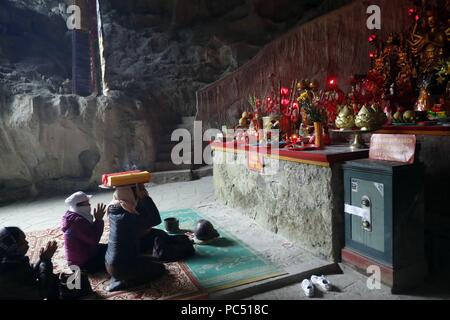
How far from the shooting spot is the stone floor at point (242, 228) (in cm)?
284

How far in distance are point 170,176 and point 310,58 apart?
4803mm

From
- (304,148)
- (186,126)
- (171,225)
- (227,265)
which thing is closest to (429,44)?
(304,148)

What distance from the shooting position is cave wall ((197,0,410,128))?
7027mm

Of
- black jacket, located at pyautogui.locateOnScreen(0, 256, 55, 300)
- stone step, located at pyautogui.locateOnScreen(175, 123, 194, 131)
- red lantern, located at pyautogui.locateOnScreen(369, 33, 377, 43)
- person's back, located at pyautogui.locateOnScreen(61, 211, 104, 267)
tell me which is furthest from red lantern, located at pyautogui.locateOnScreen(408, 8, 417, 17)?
black jacket, located at pyautogui.locateOnScreen(0, 256, 55, 300)

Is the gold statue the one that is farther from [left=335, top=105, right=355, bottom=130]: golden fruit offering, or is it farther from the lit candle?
the lit candle

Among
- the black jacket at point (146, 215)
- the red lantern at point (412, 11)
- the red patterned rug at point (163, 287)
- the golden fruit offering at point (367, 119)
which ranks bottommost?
the red patterned rug at point (163, 287)

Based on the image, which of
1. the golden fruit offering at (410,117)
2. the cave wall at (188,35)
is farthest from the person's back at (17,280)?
the cave wall at (188,35)

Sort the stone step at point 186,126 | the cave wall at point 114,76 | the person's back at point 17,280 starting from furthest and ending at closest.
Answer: the stone step at point 186,126 < the cave wall at point 114,76 < the person's back at point 17,280

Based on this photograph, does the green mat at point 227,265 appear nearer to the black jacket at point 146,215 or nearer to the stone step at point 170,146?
the black jacket at point 146,215

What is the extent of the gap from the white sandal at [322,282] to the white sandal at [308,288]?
0.28 ft

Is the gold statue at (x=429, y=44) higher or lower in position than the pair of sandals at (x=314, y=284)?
higher

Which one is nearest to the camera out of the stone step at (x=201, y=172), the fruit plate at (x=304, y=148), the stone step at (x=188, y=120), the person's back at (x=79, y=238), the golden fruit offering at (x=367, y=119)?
the person's back at (x=79, y=238)

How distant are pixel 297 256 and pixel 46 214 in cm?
509
